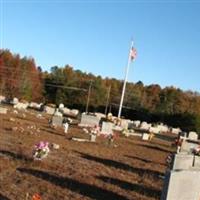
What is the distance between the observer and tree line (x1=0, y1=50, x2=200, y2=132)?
78.9 metres

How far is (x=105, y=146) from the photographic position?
22.9 metres

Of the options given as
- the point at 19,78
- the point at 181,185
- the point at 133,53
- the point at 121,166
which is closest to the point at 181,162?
the point at 181,185

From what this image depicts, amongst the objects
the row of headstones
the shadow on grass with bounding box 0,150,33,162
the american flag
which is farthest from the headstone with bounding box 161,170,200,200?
the american flag

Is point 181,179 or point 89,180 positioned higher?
point 181,179

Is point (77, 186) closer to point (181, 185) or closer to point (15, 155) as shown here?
point (181, 185)

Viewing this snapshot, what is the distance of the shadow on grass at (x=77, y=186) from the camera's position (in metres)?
10.7

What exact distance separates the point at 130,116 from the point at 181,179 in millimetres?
72711

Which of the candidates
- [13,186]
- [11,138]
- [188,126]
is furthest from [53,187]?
[188,126]

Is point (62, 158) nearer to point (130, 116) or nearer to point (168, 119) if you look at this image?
point (168, 119)

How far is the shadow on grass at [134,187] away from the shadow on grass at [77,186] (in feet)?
3.00

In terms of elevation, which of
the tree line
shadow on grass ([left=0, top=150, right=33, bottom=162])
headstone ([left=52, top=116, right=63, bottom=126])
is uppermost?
the tree line

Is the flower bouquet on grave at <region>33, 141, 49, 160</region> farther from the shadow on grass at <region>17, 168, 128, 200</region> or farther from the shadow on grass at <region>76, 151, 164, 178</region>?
the shadow on grass at <region>76, 151, 164, 178</region>

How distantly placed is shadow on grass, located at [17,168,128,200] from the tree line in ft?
186

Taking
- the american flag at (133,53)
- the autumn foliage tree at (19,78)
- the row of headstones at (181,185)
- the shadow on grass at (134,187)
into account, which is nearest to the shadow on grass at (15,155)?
the shadow on grass at (134,187)
